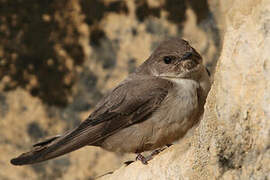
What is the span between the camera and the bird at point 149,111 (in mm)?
4102

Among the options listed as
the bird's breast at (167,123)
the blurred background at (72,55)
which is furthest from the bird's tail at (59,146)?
the blurred background at (72,55)

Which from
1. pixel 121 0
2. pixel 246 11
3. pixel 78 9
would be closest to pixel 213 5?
pixel 121 0

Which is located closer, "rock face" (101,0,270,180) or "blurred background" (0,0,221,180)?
"rock face" (101,0,270,180)

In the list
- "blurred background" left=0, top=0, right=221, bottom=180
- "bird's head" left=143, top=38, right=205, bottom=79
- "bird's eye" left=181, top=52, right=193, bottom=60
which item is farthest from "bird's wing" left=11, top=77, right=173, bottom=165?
"blurred background" left=0, top=0, right=221, bottom=180

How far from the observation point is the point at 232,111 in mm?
2580

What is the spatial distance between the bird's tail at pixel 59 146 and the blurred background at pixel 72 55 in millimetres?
988

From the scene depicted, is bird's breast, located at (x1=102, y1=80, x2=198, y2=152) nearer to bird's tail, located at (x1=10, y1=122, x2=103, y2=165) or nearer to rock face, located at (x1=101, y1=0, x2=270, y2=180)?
bird's tail, located at (x1=10, y1=122, x2=103, y2=165)

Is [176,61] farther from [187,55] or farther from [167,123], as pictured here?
[167,123]

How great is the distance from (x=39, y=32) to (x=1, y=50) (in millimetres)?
366

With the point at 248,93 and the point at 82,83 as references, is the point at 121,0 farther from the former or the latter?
the point at 248,93

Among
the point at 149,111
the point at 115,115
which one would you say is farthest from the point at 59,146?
the point at 149,111

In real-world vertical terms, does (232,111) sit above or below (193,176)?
above

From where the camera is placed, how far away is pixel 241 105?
8.39 ft

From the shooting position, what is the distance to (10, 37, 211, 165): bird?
410cm
